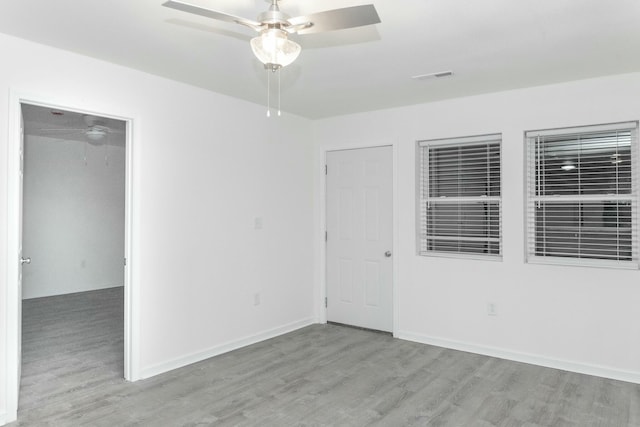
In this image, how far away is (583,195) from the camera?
3.76 meters

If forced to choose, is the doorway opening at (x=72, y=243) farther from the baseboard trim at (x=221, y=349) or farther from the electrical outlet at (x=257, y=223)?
the electrical outlet at (x=257, y=223)

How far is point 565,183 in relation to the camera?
3863 mm

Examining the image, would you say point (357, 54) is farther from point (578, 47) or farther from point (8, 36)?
point (8, 36)

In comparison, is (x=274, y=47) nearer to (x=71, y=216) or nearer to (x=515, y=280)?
(x=515, y=280)

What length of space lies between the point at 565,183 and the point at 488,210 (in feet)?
2.26

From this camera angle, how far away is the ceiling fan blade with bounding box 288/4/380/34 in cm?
174

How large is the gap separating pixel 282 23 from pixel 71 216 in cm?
646

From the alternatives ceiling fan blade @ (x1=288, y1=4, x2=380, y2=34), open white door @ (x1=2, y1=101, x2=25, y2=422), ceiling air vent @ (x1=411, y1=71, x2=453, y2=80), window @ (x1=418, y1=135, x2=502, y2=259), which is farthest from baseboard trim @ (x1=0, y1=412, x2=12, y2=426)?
ceiling air vent @ (x1=411, y1=71, x2=453, y2=80)

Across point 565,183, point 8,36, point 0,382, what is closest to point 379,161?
point 565,183

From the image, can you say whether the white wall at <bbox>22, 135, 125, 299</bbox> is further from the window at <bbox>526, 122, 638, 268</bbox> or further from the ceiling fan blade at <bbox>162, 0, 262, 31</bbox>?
the window at <bbox>526, 122, 638, 268</bbox>

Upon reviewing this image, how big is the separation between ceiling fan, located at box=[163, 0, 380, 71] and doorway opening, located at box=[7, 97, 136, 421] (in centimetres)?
286

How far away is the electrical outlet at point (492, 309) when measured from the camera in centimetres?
411

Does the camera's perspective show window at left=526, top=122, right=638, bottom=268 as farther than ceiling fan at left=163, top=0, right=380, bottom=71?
Yes

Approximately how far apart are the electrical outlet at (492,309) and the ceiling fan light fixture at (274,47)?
3.12m
